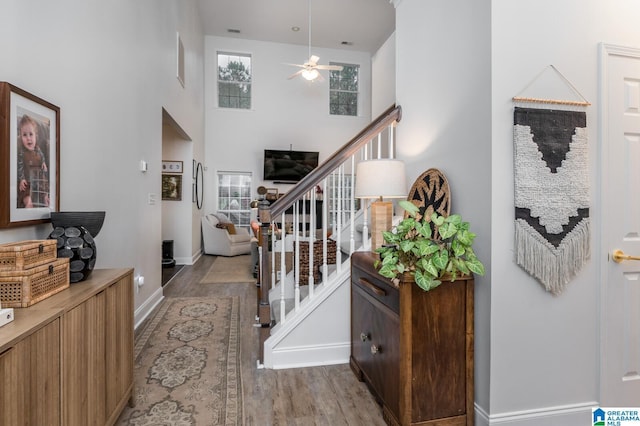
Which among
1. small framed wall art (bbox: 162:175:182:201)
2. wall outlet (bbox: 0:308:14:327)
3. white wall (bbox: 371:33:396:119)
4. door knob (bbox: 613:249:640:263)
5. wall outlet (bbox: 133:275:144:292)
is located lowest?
wall outlet (bbox: 133:275:144:292)

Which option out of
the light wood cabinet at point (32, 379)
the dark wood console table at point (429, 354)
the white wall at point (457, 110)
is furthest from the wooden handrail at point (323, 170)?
the light wood cabinet at point (32, 379)

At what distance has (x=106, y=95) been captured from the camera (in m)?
2.54

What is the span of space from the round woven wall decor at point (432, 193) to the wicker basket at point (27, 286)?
1.94 metres

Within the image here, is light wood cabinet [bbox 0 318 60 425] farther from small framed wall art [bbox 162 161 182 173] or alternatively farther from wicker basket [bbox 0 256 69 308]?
small framed wall art [bbox 162 161 182 173]

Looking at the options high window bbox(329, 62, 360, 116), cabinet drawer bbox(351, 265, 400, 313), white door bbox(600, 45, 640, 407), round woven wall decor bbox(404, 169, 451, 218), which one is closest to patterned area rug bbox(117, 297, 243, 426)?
cabinet drawer bbox(351, 265, 400, 313)

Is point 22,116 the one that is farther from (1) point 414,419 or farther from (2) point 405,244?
(1) point 414,419

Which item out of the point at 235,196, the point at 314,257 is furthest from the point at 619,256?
the point at 235,196

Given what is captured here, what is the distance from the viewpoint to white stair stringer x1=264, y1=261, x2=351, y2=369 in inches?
95.8

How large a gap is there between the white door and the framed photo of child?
2893mm

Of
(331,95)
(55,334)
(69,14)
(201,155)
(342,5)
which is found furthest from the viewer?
(331,95)

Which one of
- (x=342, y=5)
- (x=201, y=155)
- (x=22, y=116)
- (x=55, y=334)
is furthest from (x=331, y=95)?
(x=55, y=334)

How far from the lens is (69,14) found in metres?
2.05

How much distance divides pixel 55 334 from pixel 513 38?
7.72 feet

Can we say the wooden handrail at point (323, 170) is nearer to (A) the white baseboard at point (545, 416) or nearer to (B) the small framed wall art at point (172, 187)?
(A) the white baseboard at point (545, 416)
